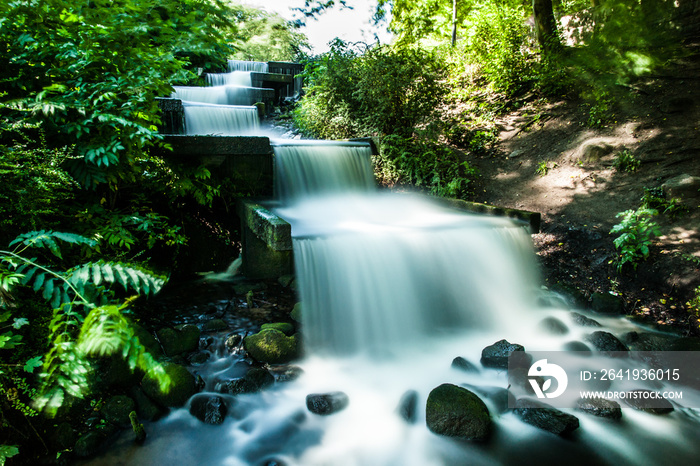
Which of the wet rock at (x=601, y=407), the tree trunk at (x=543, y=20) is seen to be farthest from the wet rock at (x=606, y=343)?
the tree trunk at (x=543, y=20)

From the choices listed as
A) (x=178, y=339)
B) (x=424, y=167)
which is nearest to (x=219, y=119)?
(x=424, y=167)

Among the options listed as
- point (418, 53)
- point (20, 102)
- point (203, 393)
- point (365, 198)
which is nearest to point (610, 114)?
point (418, 53)

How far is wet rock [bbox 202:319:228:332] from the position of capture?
4.12 m

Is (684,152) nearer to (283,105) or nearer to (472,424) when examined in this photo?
(472,424)

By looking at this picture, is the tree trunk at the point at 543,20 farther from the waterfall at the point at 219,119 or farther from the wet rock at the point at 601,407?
the wet rock at the point at 601,407

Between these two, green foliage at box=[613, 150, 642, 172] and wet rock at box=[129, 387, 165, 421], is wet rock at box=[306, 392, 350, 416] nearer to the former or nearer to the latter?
wet rock at box=[129, 387, 165, 421]

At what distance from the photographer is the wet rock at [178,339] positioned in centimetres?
373

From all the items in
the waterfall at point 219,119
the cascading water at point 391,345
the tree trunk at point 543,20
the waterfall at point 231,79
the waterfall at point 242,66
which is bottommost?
the cascading water at point 391,345

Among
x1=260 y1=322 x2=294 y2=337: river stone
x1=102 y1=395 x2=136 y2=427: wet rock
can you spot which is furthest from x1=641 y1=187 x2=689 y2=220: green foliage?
x1=102 y1=395 x2=136 y2=427: wet rock

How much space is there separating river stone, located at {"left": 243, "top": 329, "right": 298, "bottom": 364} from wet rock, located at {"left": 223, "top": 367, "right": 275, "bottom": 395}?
233 mm

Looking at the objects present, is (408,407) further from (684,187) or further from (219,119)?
(219,119)

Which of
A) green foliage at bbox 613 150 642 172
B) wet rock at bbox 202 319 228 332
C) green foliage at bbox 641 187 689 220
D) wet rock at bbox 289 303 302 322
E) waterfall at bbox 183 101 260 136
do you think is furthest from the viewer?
A: waterfall at bbox 183 101 260 136

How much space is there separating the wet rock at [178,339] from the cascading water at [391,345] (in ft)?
0.98

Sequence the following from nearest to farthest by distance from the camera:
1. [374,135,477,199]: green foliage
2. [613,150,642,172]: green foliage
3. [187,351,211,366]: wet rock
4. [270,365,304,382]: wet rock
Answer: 1. [270,365,304,382]: wet rock
2. [187,351,211,366]: wet rock
3. [613,150,642,172]: green foliage
4. [374,135,477,199]: green foliage
